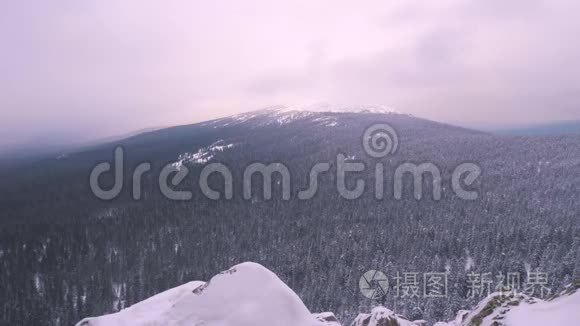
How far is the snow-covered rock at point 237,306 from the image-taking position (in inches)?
617

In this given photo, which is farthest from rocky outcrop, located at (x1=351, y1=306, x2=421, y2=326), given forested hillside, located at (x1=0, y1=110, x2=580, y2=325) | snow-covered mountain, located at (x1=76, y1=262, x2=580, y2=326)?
forested hillside, located at (x1=0, y1=110, x2=580, y2=325)

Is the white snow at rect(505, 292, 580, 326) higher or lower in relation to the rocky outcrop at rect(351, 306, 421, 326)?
higher

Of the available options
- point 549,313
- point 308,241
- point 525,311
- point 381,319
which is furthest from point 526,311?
point 308,241

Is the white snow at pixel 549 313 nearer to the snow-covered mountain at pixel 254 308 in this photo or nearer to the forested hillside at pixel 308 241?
→ the snow-covered mountain at pixel 254 308

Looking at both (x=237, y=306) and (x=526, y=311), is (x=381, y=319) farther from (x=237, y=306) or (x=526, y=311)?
(x=237, y=306)

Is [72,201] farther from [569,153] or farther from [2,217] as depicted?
[569,153]

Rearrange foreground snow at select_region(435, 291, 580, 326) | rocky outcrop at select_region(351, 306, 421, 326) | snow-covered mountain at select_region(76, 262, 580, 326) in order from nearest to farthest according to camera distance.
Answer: foreground snow at select_region(435, 291, 580, 326), snow-covered mountain at select_region(76, 262, 580, 326), rocky outcrop at select_region(351, 306, 421, 326)

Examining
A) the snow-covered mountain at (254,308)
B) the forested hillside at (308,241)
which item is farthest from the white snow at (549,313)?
the forested hillside at (308,241)

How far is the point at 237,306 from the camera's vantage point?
16.2 m

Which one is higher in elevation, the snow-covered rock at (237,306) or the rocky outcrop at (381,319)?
the snow-covered rock at (237,306)

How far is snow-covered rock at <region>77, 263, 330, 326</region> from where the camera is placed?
1567 centimetres

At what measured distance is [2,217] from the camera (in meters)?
152

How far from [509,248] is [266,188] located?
371 ft

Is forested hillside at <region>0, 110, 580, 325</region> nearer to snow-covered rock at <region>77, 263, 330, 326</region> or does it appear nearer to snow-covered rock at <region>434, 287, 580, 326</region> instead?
snow-covered rock at <region>434, 287, 580, 326</region>
